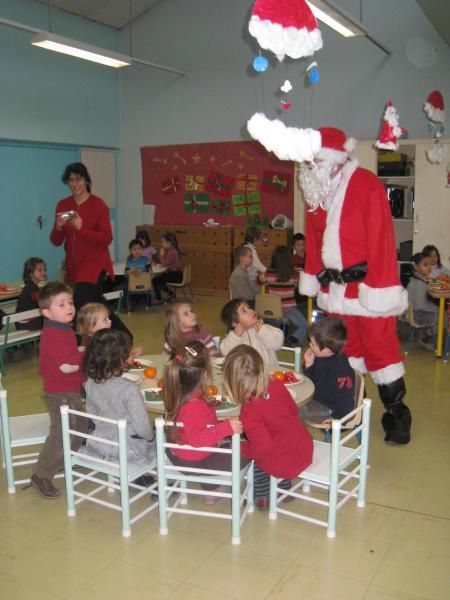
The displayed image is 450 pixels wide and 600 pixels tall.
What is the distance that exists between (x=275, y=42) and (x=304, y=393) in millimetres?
2029

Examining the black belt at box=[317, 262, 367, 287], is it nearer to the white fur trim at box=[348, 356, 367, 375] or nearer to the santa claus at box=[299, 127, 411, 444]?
the santa claus at box=[299, 127, 411, 444]

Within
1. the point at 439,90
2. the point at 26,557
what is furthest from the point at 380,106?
the point at 26,557

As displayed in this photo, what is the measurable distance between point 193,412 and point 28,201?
7437 mm

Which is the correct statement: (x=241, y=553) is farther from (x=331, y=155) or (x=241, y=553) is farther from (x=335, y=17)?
(x=335, y=17)

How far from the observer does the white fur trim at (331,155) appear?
3.69m

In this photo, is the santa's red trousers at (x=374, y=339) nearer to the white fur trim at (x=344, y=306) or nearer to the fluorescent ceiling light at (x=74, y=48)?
the white fur trim at (x=344, y=306)

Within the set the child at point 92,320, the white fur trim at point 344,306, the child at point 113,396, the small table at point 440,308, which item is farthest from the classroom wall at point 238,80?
the child at point 113,396

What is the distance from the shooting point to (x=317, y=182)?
3.75 metres

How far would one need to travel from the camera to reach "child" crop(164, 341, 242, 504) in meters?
2.73

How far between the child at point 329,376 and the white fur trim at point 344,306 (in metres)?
0.36

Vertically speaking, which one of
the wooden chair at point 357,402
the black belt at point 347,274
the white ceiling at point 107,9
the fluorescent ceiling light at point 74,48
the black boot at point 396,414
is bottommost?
the black boot at point 396,414

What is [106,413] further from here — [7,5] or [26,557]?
[7,5]

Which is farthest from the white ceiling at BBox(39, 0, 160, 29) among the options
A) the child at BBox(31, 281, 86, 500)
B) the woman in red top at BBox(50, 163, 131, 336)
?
the child at BBox(31, 281, 86, 500)

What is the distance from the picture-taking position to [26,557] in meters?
2.74
